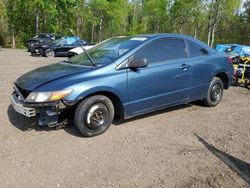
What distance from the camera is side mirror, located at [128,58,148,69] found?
490cm

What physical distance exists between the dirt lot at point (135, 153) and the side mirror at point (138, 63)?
1.08m

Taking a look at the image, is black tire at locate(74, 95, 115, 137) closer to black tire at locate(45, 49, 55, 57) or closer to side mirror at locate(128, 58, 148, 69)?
side mirror at locate(128, 58, 148, 69)

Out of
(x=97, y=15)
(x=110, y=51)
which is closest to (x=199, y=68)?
(x=110, y=51)

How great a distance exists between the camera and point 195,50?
6090 millimetres

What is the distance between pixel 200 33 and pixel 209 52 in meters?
42.8

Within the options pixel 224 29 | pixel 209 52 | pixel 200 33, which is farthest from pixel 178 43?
pixel 200 33

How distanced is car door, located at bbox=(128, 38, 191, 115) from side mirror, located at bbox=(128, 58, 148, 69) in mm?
106

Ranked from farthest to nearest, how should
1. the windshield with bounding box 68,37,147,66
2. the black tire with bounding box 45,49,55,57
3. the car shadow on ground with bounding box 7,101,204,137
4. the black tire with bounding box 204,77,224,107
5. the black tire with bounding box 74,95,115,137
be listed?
the black tire with bounding box 45,49,55,57 → the black tire with bounding box 204,77,224,107 → the windshield with bounding box 68,37,147,66 → the car shadow on ground with bounding box 7,101,204,137 → the black tire with bounding box 74,95,115,137

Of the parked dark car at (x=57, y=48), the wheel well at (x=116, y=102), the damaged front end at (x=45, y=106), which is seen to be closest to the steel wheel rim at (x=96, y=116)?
the wheel well at (x=116, y=102)

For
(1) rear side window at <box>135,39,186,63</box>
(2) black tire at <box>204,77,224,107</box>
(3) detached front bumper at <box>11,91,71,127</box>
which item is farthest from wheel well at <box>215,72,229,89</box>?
(3) detached front bumper at <box>11,91,71,127</box>

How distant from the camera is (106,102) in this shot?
4.79 metres

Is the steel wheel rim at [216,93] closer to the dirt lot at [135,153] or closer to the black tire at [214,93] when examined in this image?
the black tire at [214,93]

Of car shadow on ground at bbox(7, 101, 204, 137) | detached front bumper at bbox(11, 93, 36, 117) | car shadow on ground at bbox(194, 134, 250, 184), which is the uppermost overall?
detached front bumper at bbox(11, 93, 36, 117)

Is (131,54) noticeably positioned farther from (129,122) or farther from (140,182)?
(140,182)
